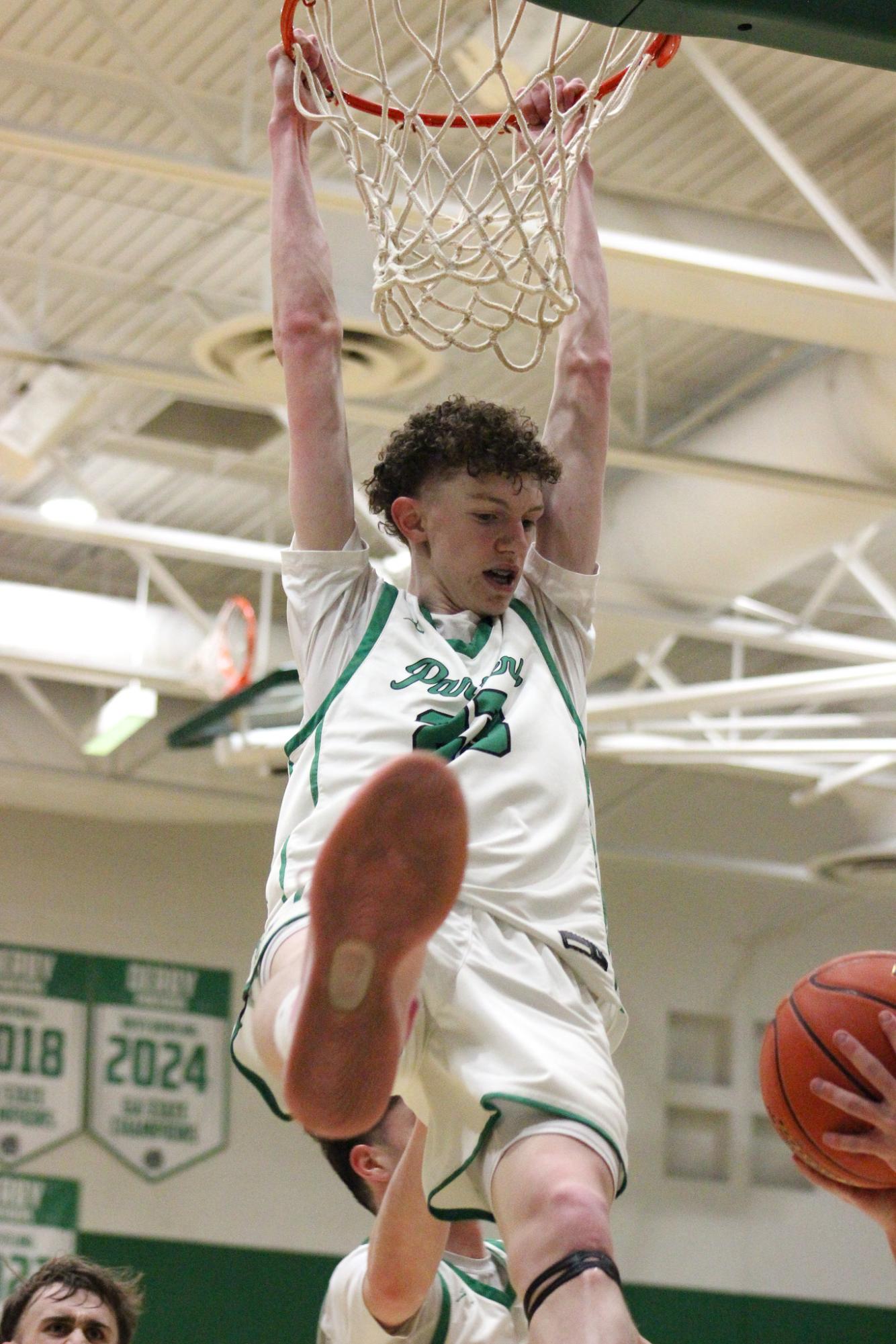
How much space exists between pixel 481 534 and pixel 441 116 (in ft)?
4.36

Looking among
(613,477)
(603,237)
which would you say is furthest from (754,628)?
(603,237)

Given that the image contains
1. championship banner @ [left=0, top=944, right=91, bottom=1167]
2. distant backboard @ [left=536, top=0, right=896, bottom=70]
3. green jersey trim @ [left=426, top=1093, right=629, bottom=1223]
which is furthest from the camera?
championship banner @ [left=0, top=944, right=91, bottom=1167]

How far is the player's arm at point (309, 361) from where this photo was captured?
357cm

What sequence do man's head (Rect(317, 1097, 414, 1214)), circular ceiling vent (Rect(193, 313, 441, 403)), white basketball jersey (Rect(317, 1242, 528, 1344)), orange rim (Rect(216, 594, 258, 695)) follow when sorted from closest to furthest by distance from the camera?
1. white basketball jersey (Rect(317, 1242, 528, 1344))
2. man's head (Rect(317, 1097, 414, 1214))
3. circular ceiling vent (Rect(193, 313, 441, 403))
4. orange rim (Rect(216, 594, 258, 695))

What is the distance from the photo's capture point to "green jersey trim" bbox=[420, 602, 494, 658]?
351cm

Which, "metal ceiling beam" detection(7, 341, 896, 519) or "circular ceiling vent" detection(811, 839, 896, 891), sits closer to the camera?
"metal ceiling beam" detection(7, 341, 896, 519)

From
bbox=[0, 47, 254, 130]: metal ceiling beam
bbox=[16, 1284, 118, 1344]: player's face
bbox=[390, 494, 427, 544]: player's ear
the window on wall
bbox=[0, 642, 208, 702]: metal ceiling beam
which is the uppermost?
bbox=[0, 47, 254, 130]: metal ceiling beam

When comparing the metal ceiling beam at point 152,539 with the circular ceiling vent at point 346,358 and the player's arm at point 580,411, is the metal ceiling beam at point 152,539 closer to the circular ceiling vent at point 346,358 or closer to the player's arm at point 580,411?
the circular ceiling vent at point 346,358

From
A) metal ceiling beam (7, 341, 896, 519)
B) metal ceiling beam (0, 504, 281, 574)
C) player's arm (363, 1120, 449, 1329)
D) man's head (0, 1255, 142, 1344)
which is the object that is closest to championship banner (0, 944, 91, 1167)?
metal ceiling beam (0, 504, 281, 574)

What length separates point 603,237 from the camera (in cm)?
736

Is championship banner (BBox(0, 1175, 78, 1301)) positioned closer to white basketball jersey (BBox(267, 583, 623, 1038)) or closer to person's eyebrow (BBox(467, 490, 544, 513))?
white basketball jersey (BBox(267, 583, 623, 1038))

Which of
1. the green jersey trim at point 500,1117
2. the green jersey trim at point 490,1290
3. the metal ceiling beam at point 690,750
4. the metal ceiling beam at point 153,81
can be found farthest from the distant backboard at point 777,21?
the metal ceiling beam at point 690,750

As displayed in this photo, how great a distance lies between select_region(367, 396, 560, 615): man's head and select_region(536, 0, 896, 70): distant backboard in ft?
Result: 2.49

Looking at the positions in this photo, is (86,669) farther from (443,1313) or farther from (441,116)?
A: (443,1313)
